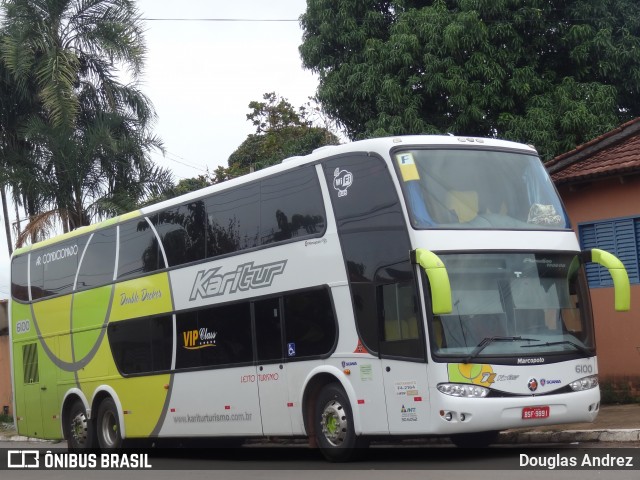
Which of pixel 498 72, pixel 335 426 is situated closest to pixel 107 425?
pixel 335 426

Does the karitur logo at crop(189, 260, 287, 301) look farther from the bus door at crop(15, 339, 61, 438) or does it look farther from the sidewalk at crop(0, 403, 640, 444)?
the bus door at crop(15, 339, 61, 438)

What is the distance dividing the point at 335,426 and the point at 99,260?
263 inches

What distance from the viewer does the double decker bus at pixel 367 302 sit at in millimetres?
11891

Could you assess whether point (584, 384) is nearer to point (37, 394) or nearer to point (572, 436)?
point (572, 436)

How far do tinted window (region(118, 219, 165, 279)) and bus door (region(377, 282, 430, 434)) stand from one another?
527 cm

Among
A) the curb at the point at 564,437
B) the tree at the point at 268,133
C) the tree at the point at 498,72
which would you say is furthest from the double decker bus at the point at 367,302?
the tree at the point at 268,133

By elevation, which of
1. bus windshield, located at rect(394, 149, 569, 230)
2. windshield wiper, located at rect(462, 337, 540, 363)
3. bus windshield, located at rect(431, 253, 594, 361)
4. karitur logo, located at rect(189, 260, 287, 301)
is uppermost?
bus windshield, located at rect(394, 149, 569, 230)

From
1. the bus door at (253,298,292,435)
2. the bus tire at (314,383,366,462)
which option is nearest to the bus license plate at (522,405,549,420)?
the bus tire at (314,383,366,462)

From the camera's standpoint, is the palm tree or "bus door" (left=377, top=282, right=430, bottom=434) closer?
"bus door" (left=377, top=282, right=430, bottom=434)

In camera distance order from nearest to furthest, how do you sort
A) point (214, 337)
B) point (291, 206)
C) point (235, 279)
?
point (291, 206)
point (235, 279)
point (214, 337)

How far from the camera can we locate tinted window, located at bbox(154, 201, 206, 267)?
15.8 m

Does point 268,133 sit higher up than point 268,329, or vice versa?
point 268,133

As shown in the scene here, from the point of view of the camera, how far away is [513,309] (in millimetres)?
12117

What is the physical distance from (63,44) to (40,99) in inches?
65.8
